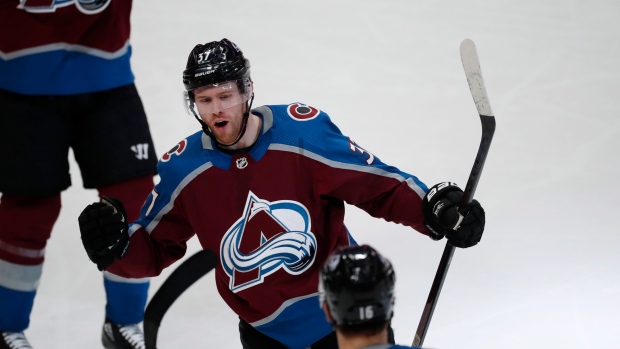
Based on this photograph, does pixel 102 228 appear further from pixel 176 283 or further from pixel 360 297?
pixel 360 297

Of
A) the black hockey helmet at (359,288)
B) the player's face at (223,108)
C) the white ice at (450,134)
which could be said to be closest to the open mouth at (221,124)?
the player's face at (223,108)

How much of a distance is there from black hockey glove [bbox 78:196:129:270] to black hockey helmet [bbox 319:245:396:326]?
83cm

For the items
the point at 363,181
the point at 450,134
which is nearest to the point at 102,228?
the point at 363,181

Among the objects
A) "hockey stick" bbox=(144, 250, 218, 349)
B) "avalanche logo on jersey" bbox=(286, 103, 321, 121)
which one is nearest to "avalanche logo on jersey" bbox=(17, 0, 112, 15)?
"avalanche logo on jersey" bbox=(286, 103, 321, 121)

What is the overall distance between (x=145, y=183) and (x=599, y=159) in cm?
225

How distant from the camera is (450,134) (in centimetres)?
497

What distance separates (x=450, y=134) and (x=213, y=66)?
2.64m

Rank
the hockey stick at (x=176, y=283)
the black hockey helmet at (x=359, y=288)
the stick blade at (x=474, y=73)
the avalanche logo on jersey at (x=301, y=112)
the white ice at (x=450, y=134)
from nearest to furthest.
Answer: the black hockey helmet at (x=359, y=288), the hockey stick at (x=176, y=283), the stick blade at (x=474, y=73), the avalanche logo on jersey at (x=301, y=112), the white ice at (x=450, y=134)

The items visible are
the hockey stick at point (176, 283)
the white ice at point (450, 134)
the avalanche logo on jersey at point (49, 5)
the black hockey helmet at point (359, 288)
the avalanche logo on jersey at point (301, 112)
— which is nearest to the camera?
the black hockey helmet at point (359, 288)

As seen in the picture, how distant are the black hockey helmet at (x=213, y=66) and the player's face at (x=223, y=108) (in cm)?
2

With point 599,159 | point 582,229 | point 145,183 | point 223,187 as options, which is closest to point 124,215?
point 223,187

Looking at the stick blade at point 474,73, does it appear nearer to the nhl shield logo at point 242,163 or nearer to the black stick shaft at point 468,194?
the black stick shaft at point 468,194

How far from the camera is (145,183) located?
340 centimetres

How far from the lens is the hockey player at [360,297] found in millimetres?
1757
